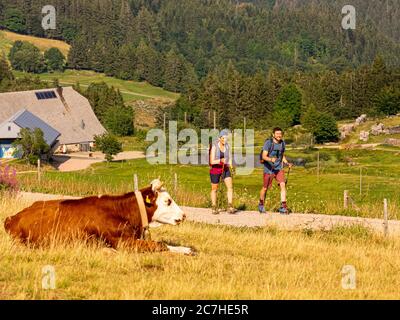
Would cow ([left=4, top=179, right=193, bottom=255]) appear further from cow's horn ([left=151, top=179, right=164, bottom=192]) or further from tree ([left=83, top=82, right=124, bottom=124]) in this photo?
tree ([left=83, top=82, right=124, bottom=124])

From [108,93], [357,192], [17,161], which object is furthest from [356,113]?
[357,192]

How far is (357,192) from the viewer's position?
45781 millimetres

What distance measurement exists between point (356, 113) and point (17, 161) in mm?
73603

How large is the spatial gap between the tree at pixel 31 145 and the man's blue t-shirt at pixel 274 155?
51.9m

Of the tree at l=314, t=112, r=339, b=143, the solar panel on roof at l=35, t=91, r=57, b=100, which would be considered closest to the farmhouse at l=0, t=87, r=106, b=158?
the solar panel on roof at l=35, t=91, r=57, b=100

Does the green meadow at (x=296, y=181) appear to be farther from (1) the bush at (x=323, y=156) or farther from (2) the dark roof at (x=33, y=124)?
(2) the dark roof at (x=33, y=124)

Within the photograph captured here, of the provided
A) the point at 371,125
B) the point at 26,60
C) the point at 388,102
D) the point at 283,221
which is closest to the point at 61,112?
the point at 371,125

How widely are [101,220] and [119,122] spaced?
104 m

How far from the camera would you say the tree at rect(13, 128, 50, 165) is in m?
68.6

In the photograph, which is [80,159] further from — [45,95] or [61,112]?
[45,95]

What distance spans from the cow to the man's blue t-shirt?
310 inches

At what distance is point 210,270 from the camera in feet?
29.8

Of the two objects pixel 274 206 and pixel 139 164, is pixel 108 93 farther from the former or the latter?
pixel 274 206

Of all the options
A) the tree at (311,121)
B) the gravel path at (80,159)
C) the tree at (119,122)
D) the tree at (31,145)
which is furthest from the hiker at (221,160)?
the tree at (119,122)
